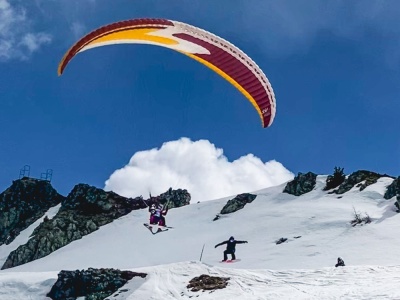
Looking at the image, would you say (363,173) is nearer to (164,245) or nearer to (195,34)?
(164,245)

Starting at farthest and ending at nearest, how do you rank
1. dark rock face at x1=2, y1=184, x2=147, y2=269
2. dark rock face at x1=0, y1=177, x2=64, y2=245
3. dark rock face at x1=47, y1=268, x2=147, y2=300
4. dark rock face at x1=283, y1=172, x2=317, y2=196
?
→ dark rock face at x1=0, y1=177, x2=64, y2=245
dark rock face at x1=283, y1=172, x2=317, y2=196
dark rock face at x1=2, y1=184, x2=147, y2=269
dark rock face at x1=47, y1=268, x2=147, y2=300

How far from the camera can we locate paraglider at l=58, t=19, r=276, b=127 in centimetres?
1602

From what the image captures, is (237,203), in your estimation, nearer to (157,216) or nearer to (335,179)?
(335,179)

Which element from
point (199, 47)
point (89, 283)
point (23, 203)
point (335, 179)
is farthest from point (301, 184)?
point (23, 203)

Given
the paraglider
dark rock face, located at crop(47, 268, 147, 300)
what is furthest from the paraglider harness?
the paraglider

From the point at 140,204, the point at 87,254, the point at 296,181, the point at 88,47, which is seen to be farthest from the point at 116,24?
the point at 140,204

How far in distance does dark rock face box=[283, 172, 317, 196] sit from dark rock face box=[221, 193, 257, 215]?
3.16m

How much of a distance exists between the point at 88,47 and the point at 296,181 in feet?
105

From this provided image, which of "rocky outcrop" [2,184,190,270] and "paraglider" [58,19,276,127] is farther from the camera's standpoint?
"rocky outcrop" [2,184,190,270]

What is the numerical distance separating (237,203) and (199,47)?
28.0m

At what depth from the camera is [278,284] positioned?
17.1 metres

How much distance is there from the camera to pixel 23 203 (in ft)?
188

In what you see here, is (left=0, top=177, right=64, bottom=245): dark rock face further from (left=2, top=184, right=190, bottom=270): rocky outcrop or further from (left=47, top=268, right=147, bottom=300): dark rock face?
(left=47, top=268, right=147, bottom=300): dark rock face

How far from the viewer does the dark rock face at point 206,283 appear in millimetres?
17833
